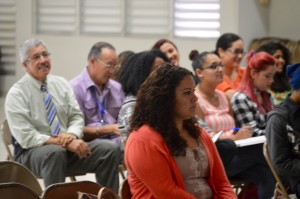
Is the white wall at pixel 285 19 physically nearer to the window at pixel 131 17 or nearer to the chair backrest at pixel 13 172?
the window at pixel 131 17

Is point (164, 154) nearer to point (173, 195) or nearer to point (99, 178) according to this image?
point (173, 195)

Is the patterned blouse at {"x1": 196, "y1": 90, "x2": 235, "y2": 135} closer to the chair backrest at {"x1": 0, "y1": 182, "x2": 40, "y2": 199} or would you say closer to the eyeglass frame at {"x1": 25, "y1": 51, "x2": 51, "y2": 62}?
the eyeglass frame at {"x1": 25, "y1": 51, "x2": 51, "y2": 62}

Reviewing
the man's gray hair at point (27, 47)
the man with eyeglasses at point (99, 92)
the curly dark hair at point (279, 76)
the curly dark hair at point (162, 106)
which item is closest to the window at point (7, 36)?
the curly dark hair at point (279, 76)

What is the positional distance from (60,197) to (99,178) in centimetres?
178

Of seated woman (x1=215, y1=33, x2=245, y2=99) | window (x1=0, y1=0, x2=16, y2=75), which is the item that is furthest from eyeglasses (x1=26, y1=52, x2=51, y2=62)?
window (x1=0, y1=0, x2=16, y2=75)

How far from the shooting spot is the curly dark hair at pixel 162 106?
11.9 ft

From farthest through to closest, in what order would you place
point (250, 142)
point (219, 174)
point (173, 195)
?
point (250, 142) → point (219, 174) → point (173, 195)

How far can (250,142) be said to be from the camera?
16.6 ft

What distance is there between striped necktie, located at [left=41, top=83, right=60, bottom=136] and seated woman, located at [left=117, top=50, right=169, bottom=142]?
0.46 m

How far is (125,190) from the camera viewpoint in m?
3.71

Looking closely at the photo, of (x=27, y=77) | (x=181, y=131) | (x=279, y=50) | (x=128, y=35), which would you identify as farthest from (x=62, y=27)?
(x=181, y=131)

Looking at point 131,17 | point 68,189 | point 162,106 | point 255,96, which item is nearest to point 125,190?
point 68,189

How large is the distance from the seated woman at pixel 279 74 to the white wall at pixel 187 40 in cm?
268

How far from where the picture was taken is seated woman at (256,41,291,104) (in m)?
6.87
